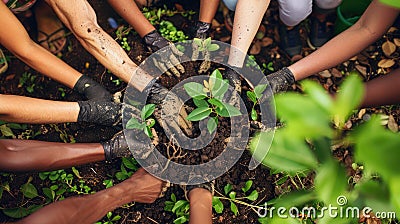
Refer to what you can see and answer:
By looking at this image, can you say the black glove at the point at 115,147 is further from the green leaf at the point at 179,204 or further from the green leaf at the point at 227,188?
the green leaf at the point at 227,188

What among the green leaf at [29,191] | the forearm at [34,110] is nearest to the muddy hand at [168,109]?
the forearm at [34,110]

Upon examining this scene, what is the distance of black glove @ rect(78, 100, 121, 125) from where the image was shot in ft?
5.68

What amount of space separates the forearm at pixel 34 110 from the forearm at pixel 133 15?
464 millimetres

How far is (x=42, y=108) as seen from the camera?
162 centimetres

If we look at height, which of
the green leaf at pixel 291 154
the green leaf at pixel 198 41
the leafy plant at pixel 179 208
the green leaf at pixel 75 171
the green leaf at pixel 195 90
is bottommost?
the leafy plant at pixel 179 208

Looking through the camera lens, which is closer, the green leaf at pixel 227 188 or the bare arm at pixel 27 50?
the bare arm at pixel 27 50

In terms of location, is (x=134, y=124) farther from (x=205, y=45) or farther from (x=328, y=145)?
(x=328, y=145)

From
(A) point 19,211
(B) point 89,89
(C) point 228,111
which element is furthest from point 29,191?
(C) point 228,111

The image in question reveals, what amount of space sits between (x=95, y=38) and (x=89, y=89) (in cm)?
23

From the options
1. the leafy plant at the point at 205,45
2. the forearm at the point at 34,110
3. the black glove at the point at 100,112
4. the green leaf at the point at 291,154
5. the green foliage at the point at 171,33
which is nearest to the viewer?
the green leaf at the point at 291,154

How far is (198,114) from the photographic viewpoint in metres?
1.63

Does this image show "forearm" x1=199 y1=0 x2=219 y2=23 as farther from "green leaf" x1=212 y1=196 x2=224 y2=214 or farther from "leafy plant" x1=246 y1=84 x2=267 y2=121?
"green leaf" x1=212 y1=196 x2=224 y2=214

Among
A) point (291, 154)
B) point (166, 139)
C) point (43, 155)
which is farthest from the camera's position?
point (166, 139)

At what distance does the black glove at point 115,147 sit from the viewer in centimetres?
175
